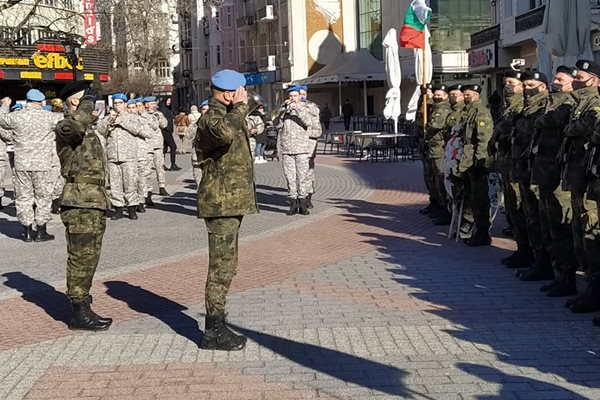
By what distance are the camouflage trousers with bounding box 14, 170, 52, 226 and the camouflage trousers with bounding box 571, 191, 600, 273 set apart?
7410 mm

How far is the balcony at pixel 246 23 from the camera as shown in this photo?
68.2m

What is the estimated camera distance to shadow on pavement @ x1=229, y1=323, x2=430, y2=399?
525cm

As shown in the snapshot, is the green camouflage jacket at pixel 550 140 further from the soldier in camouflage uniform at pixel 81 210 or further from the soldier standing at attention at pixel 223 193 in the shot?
the soldier in camouflage uniform at pixel 81 210

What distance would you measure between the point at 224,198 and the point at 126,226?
24.3 feet

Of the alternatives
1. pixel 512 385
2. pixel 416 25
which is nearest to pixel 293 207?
pixel 416 25

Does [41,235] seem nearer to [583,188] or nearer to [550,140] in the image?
[550,140]

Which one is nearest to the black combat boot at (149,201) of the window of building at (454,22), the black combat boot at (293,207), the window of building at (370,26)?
the black combat boot at (293,207)

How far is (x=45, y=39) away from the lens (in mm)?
33344

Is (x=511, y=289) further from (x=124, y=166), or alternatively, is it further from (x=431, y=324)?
(x=124, y=166)

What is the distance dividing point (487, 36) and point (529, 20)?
260 inches

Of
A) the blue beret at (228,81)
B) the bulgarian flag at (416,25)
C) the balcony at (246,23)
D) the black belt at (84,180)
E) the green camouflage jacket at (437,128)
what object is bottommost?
the black belt at (84,180)

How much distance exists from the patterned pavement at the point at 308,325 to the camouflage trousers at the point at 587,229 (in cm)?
48

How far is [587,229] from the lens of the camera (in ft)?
22.4

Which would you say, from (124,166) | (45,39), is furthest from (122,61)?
(124,166)
